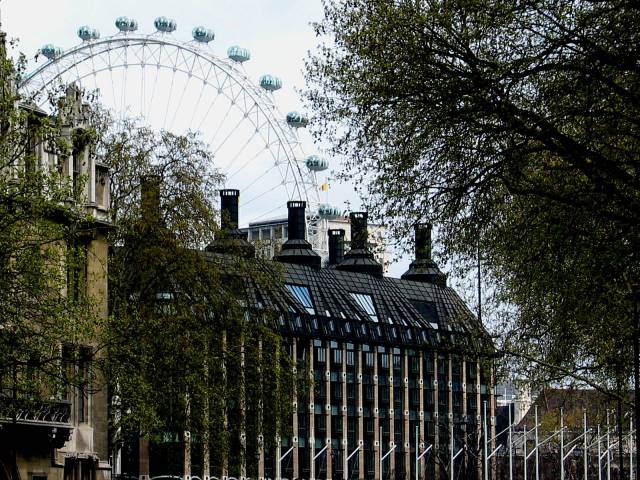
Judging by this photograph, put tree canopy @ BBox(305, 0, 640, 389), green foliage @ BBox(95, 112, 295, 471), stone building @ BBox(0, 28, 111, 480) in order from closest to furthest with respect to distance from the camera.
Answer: tree canopy @ BBox(305, 0, 640, 389) < stone building @ BBox(0, 28, 111, 480) < green foliage @ BBox(95, 112, 295, 471)

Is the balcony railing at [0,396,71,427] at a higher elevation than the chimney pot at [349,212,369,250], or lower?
lower

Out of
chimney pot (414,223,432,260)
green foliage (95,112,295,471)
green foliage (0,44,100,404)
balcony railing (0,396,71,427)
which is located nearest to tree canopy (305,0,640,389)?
chimney pot (414,223,432,260)

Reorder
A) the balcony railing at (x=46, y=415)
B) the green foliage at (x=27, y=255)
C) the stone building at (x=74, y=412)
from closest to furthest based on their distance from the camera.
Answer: the green foliage at (x=27, y=255), the balcony railing at (x=46, y=415), the stone building at (x=74, y=412)

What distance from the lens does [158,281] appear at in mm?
89250

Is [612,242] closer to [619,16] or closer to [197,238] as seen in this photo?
[619,16]

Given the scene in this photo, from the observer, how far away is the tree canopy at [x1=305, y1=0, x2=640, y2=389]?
46312mm

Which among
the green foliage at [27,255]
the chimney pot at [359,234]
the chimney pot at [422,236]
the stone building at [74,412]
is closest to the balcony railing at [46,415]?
the stone building at [74,412]

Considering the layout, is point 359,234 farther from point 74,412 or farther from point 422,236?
point 74,412

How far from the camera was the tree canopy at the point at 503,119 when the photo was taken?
46.3 m

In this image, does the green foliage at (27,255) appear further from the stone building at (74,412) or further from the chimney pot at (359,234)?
the chimney pot at (359,234)

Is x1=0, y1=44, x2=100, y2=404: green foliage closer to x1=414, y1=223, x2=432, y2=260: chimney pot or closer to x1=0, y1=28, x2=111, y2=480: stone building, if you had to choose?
x1=0, y1=28, x2=111, y2=480: stone building

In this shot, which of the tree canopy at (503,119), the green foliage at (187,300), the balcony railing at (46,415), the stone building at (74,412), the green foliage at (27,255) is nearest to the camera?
the tree canopy at (503,119)

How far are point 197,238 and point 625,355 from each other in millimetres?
27429

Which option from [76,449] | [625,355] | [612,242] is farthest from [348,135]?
[76,449]
